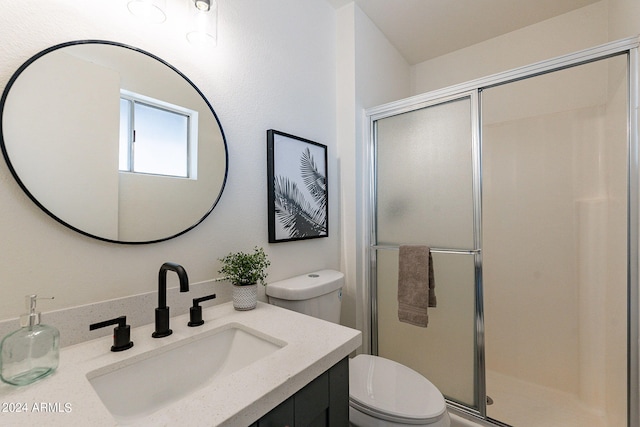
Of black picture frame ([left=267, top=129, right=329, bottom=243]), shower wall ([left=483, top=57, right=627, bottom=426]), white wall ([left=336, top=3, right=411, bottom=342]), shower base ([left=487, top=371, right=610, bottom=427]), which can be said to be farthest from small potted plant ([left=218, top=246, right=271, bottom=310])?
shower wall ([left=483, top=57, right=627, bottom=426])

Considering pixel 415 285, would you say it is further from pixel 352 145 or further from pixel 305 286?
pixel 352 145

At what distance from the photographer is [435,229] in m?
1.61

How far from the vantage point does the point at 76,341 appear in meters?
0.79

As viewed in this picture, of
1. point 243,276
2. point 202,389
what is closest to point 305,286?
point 243,276

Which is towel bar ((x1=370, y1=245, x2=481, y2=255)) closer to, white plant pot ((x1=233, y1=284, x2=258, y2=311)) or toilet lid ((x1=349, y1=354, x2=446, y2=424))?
toilet lid ((x1=349, y1=354, x2=446, y2=424))

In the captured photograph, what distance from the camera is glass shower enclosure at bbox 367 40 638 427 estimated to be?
1388mm

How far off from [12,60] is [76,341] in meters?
0.76

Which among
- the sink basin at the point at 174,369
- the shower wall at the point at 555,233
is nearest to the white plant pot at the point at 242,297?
the sink basin at the point at 174,369

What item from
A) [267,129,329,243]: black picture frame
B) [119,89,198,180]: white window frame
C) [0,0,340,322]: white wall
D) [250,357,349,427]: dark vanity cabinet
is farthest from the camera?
[267,129,329,243]: black picture frame

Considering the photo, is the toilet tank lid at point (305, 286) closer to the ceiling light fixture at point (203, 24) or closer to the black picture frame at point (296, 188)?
the black picture frame at point (296, 188)

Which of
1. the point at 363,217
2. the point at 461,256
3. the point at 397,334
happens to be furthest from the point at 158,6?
the point at 397,334

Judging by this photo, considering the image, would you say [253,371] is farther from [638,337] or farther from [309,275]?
[638,337]

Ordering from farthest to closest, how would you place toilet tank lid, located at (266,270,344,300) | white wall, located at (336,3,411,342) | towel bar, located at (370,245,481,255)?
1. white wall, located at (336,3,411,342)
2. towel bar, located at (370,245,481,255)
3. toilet tank lid, located at (266,270,344,300)

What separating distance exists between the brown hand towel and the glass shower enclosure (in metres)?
0.07
